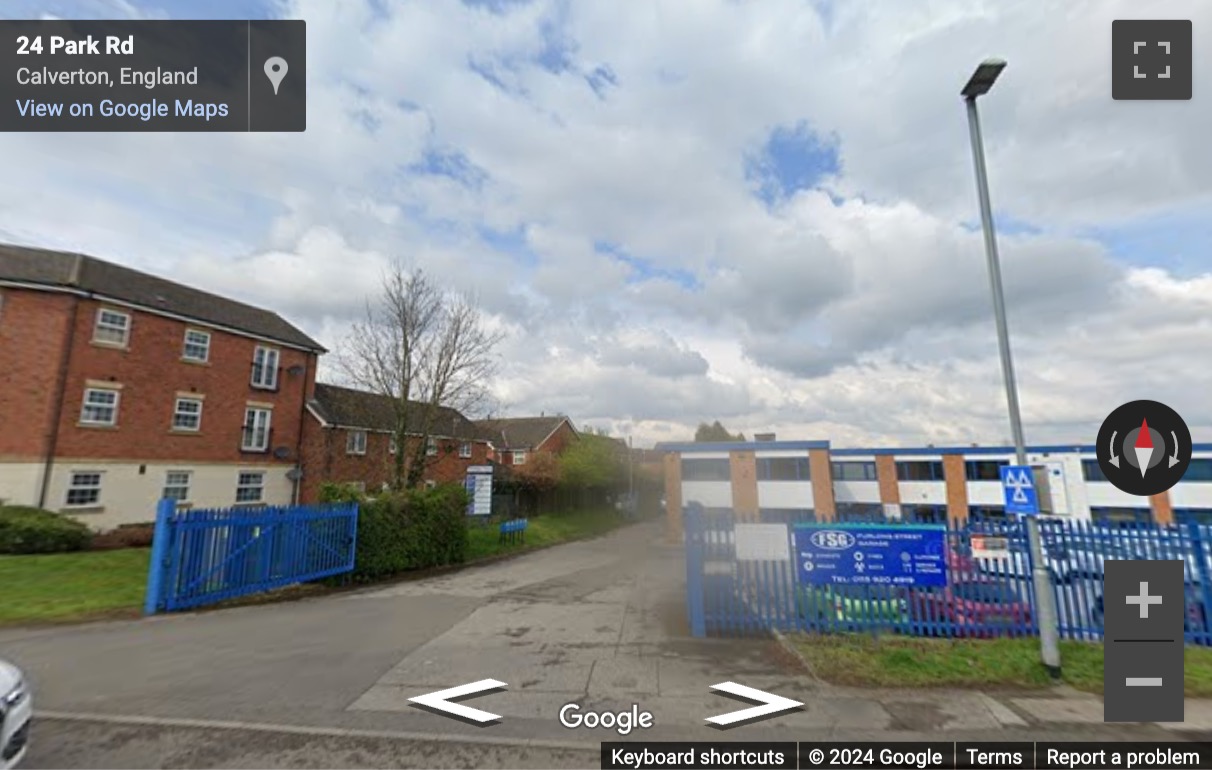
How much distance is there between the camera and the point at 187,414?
21.9 metres

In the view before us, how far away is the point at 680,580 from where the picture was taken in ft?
43.9

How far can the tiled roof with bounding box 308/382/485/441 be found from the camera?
20.4 m

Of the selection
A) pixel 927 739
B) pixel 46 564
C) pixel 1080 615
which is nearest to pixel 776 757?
pixel 927 739

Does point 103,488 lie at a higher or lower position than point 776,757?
higher

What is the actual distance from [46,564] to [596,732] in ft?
49.7

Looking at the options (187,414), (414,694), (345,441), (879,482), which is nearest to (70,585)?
(414,694)

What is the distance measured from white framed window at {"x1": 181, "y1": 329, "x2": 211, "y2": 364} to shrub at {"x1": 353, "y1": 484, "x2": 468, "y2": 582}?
13909mm

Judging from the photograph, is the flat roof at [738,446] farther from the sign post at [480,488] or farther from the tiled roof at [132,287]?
the tiled roof at [132,287]

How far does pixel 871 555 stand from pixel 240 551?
1138 cm

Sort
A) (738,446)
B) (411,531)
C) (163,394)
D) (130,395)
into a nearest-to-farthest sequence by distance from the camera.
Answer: (411,531), (130,395), (163,394), (738,446)

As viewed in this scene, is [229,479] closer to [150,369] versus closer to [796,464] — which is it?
[150,369]

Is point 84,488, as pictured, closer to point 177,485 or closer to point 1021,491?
point 177,485

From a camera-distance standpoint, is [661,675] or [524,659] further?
[524,659]

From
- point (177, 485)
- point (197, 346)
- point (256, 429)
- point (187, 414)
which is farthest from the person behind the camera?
point (256, 429)
